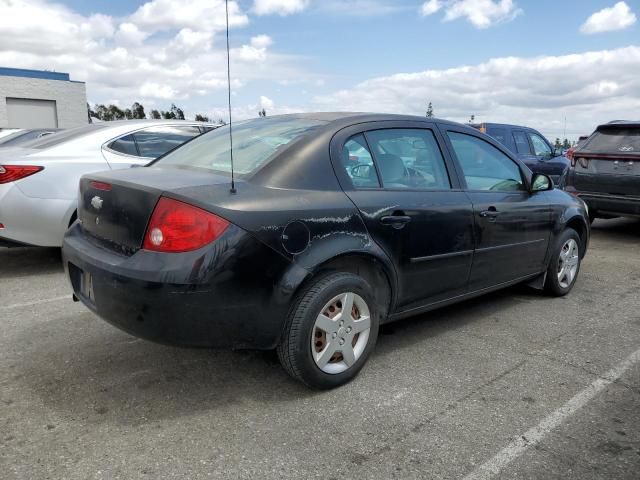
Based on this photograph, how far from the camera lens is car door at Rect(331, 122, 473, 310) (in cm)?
313

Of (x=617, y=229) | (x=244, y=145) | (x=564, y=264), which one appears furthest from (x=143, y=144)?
(x=617, y=229)

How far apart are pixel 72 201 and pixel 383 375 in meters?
3.50

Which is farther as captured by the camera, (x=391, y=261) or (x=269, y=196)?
(x=391, y=261)

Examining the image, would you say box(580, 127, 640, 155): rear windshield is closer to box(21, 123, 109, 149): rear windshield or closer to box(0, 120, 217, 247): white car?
box(0, 120, 217, 247): white car

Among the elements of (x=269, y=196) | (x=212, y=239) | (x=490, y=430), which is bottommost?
(x=490, y=430)

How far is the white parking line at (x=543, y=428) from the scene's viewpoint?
7.67ft

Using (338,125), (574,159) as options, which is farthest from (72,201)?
(574,159)

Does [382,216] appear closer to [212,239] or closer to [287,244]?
[287,244]

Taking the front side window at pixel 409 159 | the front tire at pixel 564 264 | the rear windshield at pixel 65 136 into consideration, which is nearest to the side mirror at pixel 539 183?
the front tire at pixel 564 264

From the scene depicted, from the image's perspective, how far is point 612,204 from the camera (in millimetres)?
7605

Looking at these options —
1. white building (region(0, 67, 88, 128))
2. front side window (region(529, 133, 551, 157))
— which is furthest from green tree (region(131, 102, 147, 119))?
A: front side window (region(529, 133, 551, 157))

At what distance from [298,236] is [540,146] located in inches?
432

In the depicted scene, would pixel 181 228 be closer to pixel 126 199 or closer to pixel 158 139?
pixel 126 199

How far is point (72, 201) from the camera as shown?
16.9 feet
